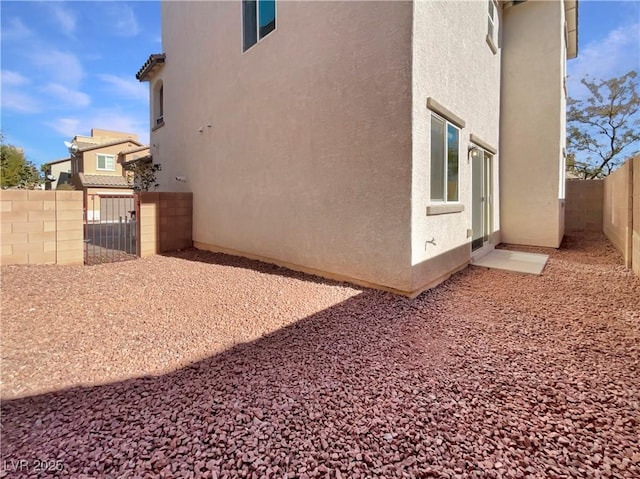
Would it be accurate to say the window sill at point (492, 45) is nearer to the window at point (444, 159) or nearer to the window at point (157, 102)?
the window at point (444, 159)

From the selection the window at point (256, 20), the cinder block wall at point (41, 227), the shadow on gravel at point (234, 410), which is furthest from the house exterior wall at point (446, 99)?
the cinder block wall at point (41, 227)

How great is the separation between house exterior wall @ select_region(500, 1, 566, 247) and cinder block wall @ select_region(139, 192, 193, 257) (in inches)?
426

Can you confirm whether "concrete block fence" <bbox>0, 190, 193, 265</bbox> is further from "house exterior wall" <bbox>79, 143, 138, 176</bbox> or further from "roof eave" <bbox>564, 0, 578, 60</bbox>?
"house exterior wall" <bbox>79, 143, 138, 176</bbox>

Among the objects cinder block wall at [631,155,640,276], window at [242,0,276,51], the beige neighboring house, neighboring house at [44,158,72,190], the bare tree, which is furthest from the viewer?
neighboring house at [44,158,72,190]

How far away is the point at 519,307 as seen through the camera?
492 cm

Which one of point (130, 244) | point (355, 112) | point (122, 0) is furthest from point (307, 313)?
point (122, 0)

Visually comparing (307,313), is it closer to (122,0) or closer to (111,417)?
(111,417)

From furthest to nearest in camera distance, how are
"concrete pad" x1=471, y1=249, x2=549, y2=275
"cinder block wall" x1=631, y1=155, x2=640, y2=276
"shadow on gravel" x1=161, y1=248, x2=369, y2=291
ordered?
"concrete pad" x1=471, y1=249, x2=549, y2=275, "shadow on gravel" x1=161, y1=248, x2=369, y2=291, "cinder block wall" x1=631, y1=155, x2=640, y2=276

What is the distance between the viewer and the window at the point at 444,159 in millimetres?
5828

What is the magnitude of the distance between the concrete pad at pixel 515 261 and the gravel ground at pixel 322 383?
1.38 metres

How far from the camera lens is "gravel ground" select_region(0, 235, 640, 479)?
6.73 ft

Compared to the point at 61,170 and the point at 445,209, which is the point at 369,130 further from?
the point at 61,170

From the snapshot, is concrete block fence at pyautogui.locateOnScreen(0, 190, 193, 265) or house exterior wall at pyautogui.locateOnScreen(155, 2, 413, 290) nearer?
house exterior wall at pyautogui.locateOnScreen(155, 2, 413, 290)

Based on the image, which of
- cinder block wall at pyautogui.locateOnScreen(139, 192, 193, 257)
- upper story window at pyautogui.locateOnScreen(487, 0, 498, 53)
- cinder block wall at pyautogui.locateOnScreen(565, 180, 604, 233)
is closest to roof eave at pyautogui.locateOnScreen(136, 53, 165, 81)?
cinder block wall at pyautogui.locateOnScreen(139, 192, 193, 257)
